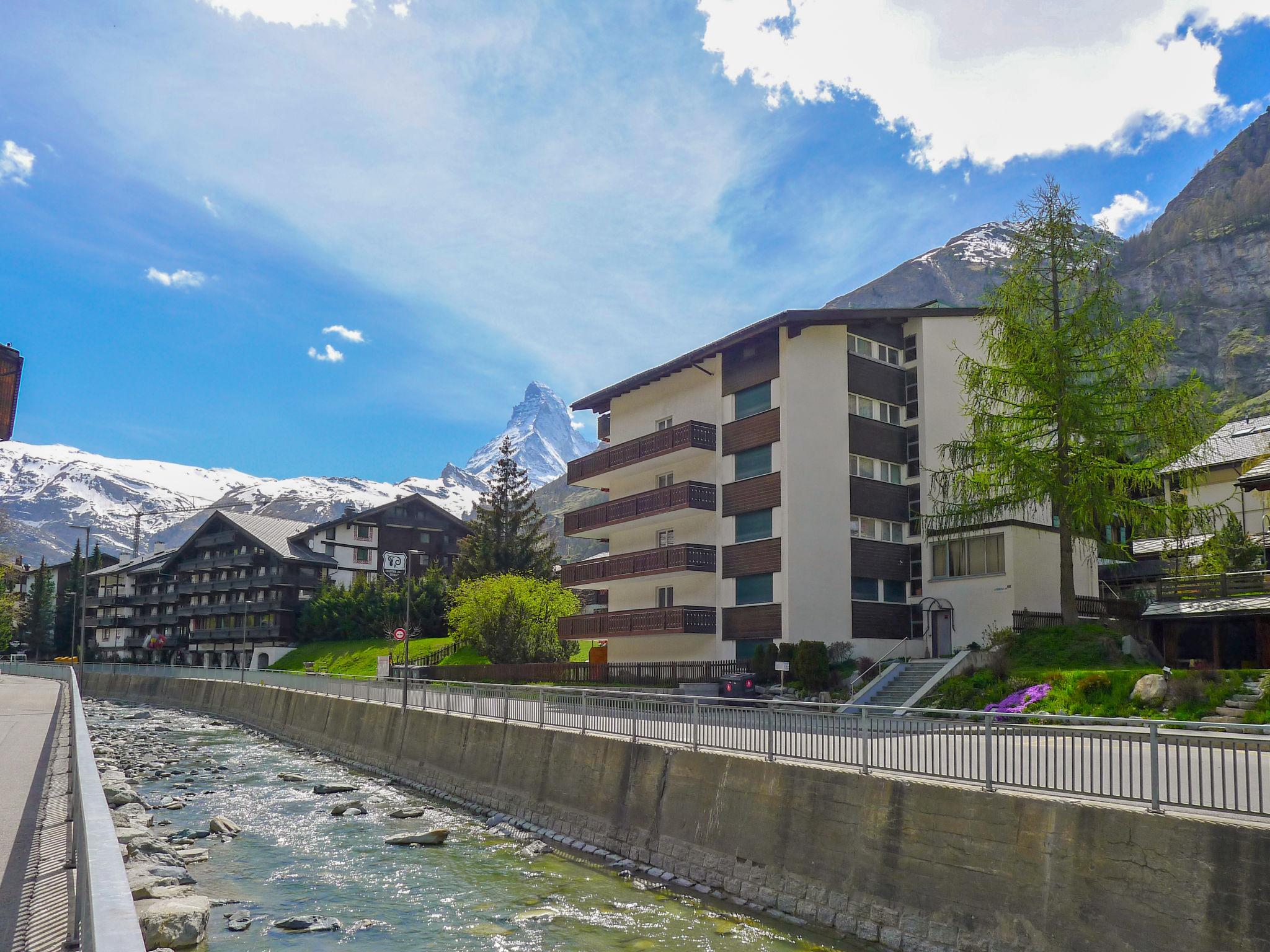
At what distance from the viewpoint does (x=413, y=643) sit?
70438 mm

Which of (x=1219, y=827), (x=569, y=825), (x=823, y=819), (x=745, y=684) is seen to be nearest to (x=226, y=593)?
(x=745, y=684)

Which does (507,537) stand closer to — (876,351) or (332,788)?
(876,351)

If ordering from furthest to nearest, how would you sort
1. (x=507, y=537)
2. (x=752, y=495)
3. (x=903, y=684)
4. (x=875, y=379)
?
(x=507, y=537) < (x=875, y=379) < (x=752, y=495) < (x=903, y=684)

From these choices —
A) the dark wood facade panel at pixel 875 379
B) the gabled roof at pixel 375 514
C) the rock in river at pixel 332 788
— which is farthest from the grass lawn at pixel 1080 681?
the gabled roof at pixel 375 514

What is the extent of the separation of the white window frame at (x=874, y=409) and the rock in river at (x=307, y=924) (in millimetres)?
29929

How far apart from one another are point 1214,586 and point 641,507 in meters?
22.2

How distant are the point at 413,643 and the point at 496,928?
191 ft

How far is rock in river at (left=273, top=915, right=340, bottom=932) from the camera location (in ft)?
46.6

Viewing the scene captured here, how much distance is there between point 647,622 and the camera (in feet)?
137

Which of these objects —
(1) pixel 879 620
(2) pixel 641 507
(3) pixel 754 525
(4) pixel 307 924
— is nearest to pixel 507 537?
(2) pixel 641 507

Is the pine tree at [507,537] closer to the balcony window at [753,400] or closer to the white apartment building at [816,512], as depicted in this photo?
the white apartment building at [816,512]

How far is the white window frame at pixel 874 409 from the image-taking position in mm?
40031

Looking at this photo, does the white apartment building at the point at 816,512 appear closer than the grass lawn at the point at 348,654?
Yes

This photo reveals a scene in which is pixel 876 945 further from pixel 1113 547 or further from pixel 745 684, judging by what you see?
pixel 1113 547
